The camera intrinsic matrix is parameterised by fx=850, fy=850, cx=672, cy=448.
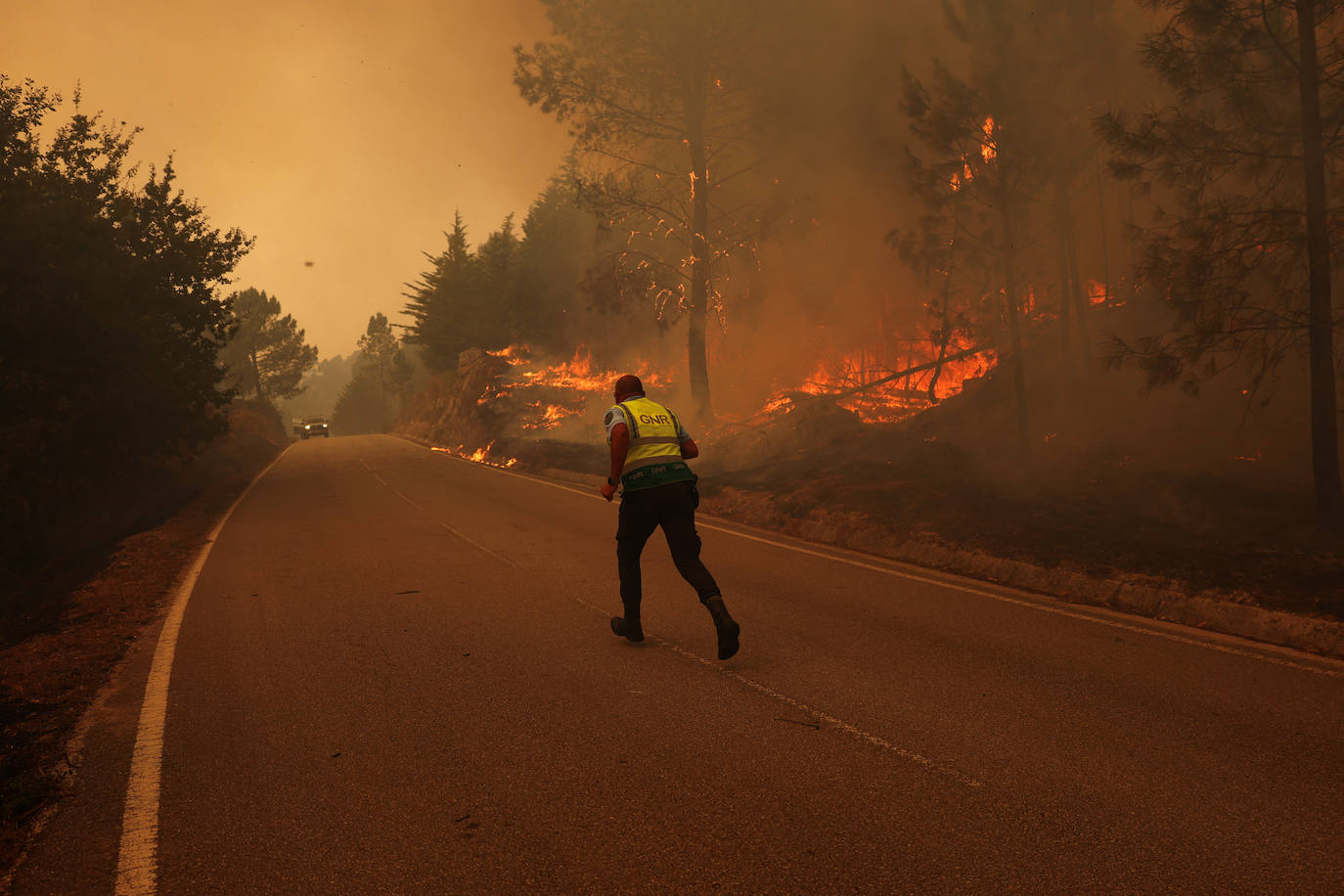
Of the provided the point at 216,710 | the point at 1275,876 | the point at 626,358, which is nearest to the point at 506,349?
the point at 626,358

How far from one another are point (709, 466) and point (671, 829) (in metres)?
18.3

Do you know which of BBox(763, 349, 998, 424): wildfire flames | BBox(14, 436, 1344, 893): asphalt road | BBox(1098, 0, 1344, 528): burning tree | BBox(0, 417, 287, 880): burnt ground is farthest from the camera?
BBox(763, 349, 998, 424): wildfire flames

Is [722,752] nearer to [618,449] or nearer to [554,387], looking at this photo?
[618,449]

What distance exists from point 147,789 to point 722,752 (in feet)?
9.75

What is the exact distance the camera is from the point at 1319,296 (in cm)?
960

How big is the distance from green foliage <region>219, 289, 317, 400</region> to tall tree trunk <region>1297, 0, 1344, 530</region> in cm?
7416

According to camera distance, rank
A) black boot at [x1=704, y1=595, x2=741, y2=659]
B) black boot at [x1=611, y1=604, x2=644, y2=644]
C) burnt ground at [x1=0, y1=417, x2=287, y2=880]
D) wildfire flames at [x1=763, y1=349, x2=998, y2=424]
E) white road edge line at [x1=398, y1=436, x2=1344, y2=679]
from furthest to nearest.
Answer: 1. wildfire flames at [x1=763, y1=349, x2=998, y2=424]
2. black boot at [x1=611, y1=604, x2=644, y2=644]
3. white road edge line at [x1=398, y1=436, x2=1344, y2=679]
4. black boot at [x1=704, y1=595, x2=741, y2=659]
5. burnt ground at [x1=0, y1=417, x2=287, y2=880]

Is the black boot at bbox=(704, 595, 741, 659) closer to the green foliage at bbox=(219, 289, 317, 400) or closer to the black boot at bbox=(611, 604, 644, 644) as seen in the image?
the black boot at bbox=(611, 604, 644, 644)

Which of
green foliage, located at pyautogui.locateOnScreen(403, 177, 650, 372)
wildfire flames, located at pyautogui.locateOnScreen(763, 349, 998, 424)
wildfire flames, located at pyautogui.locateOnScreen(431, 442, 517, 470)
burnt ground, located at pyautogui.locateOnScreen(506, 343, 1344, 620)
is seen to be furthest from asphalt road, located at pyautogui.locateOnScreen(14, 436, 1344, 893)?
green foliage, located at pyautogui.locateOnScreen(403, 177, 650, 372)

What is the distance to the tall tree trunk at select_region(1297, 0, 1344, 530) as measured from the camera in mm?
9492

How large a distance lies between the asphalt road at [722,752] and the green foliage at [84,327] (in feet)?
30.0

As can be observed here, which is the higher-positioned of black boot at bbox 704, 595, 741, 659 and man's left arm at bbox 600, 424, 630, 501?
man's left arm at bbox 600, 424, 630, 501

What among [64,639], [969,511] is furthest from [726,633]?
[969,511]

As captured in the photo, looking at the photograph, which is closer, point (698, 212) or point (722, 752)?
point (722, 752)
